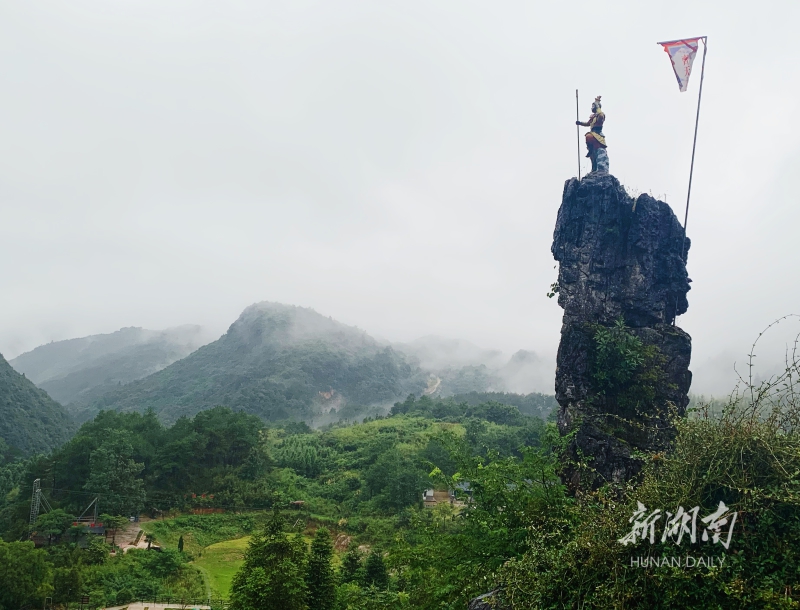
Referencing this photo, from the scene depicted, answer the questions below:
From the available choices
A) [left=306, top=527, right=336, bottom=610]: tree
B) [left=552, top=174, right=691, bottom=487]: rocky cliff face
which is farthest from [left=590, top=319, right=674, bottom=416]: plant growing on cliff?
[left=306, top=527, right=336, bottom=610]: tree

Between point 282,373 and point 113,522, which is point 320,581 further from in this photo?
point 282,373

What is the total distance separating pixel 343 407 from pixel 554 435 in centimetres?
8167

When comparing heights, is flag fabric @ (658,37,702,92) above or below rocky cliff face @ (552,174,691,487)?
above

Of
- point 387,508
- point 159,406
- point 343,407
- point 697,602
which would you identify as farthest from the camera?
point 343,407

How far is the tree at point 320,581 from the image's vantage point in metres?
11.6

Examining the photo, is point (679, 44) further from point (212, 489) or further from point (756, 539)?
point (212, 489)

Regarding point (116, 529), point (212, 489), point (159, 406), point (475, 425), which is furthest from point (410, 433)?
point (159, 406)

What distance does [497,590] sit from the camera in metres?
4.38

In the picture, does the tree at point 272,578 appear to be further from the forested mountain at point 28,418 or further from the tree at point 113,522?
the forested mountain at point 28,418

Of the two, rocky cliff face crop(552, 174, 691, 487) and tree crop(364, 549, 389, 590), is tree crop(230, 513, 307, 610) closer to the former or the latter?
tree crop(364, 549, 389, 590)

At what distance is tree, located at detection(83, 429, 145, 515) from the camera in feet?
81.8

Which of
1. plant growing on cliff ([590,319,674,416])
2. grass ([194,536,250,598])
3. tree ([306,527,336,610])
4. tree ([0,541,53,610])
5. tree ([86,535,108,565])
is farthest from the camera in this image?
grass ([194,536,250,598])

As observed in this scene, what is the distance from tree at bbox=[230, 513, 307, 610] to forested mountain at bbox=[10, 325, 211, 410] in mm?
91266

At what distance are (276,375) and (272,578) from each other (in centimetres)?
7718
